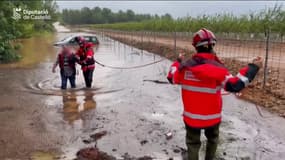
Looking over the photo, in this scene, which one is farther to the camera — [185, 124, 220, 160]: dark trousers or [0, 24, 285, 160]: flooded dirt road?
[0, 24, 285, 160]: flooded dirt road

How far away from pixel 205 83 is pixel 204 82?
0.02 m

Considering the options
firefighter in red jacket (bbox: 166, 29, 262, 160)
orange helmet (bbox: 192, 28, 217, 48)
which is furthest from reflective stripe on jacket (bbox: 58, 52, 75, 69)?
orange helmet (bbox: 192, 28, 217, 48)

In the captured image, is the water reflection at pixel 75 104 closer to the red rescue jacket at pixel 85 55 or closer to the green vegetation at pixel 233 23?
the red rescue jacket at pixel 85 55

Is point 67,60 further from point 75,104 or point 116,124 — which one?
point 116,124

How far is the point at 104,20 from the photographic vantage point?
434ft

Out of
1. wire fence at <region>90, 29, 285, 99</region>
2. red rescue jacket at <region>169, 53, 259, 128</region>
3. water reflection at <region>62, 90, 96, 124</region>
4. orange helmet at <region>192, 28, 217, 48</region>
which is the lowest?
water reflection at <region>62, 90, 96, 124</region>

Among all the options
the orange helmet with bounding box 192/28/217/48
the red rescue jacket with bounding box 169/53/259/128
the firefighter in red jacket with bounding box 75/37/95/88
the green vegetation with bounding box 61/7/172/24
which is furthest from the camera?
the green vegetation with bounding box 61/7/172/24

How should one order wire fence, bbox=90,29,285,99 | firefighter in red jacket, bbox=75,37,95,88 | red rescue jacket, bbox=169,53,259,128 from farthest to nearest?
firefighter in red jacket, bbox=75,37,95,88 → wire fence, bbox=90,29,285,99 → red rescue jacket, bbox=169,53,259,128

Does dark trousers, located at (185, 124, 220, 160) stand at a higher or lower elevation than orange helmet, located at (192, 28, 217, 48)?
lower

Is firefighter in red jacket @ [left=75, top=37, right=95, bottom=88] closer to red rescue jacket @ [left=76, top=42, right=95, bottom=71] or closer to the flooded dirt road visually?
red rescue jacket @ [left=76, top=42, right=95, bottom=71]

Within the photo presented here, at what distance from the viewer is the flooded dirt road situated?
5.36m

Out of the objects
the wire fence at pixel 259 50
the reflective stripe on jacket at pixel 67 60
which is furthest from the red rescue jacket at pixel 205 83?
the reflective stripe on jacket at pixel 67 60

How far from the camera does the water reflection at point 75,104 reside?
7503 millimetres

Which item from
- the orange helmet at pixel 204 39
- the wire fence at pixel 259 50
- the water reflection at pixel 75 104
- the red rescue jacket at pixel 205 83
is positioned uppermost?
the orange helmet at pixel 204 39
